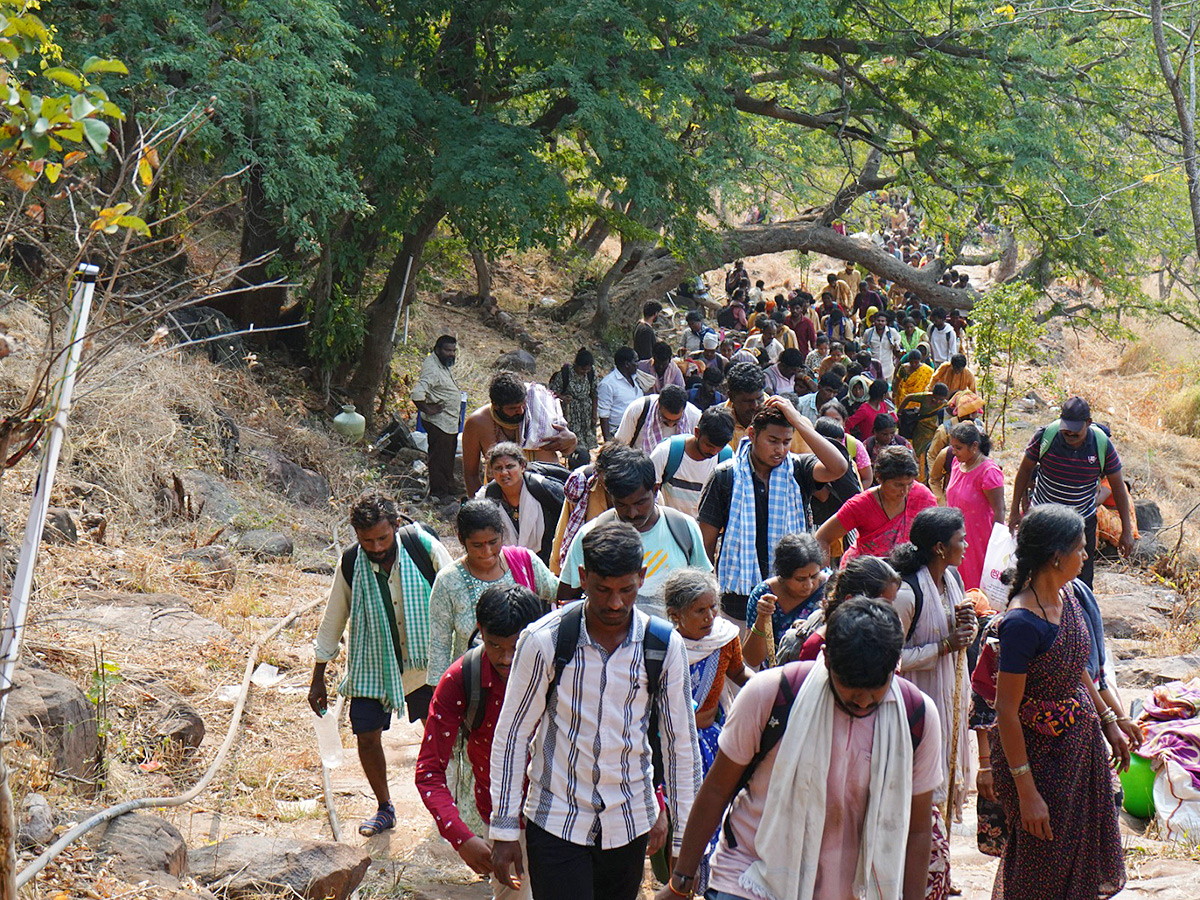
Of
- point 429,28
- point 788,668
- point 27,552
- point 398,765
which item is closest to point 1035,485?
point 398,765

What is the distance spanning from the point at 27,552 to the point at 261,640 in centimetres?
471

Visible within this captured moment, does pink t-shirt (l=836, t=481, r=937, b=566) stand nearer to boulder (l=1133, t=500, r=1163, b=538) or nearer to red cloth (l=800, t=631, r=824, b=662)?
red cloth (l=800, t=631, r=824, b=662)

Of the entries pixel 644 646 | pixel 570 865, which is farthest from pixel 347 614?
pixel 644 646

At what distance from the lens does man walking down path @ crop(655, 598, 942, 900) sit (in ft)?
9.70

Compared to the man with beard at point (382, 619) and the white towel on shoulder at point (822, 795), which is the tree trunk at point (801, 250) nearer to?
the man with beard at point (382, 619)

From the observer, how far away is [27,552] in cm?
301

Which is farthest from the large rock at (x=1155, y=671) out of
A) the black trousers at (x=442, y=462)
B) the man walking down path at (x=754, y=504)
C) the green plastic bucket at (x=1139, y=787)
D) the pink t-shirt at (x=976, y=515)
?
the black trousers at (x=442, y=462)

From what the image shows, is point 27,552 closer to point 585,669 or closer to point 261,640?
point 585,669

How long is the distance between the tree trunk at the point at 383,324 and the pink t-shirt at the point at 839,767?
1087 centimetres

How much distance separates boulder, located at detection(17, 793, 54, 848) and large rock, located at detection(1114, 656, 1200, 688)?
→ 6.78 metres

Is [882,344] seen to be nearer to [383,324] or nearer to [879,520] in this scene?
[383,324]

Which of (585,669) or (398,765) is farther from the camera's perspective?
(398,765)

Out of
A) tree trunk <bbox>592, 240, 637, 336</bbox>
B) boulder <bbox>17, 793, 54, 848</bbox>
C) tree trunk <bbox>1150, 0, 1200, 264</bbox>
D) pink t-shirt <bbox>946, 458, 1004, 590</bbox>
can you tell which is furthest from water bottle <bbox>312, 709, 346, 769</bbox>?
tree trunk <bbox>592, 240, 637, 336</bbox>

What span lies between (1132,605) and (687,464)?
5788 mm
